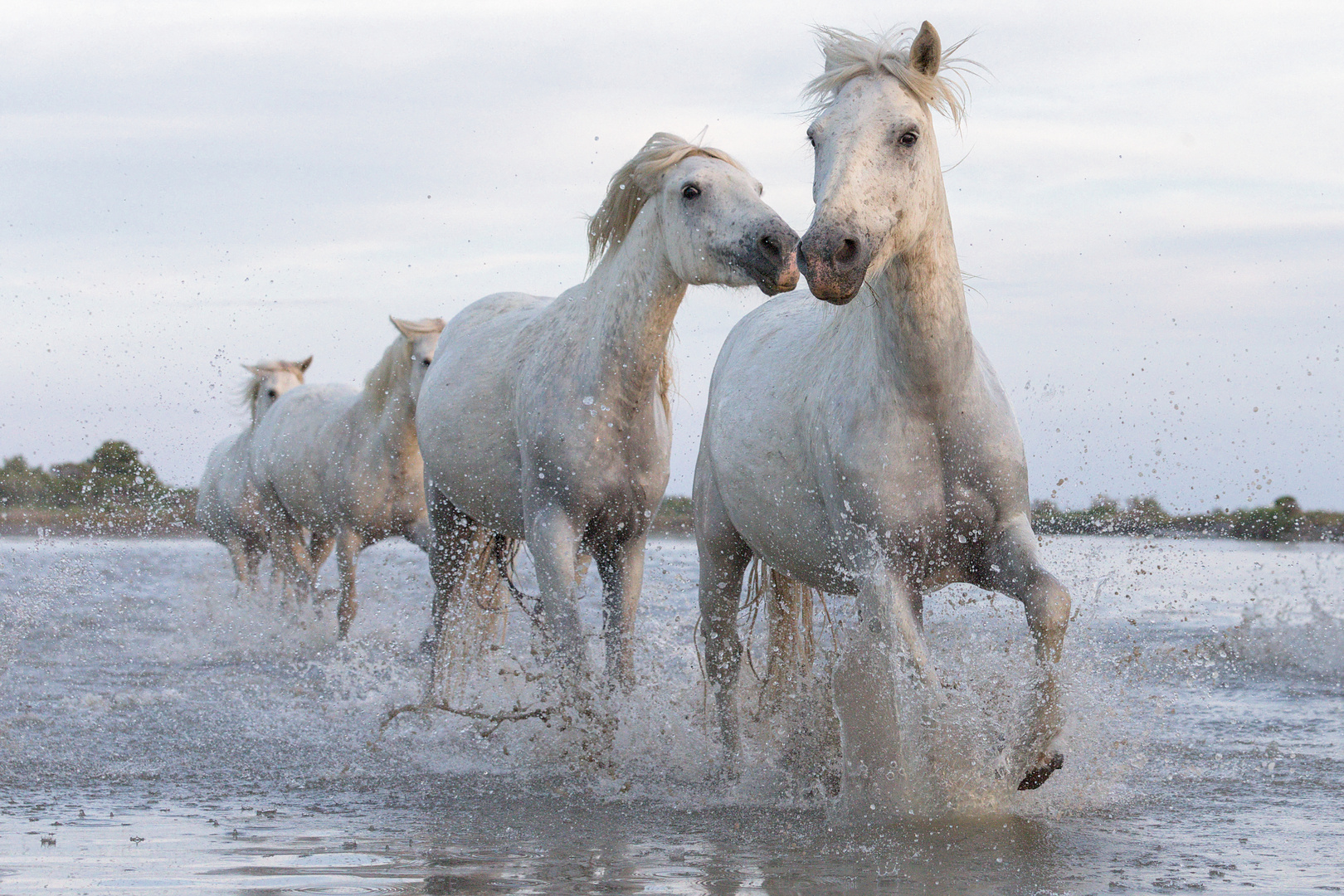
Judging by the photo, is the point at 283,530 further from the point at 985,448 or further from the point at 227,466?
the point at 985,448

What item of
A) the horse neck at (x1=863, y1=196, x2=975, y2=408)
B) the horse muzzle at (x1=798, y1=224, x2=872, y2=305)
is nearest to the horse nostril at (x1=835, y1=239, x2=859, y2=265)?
the horse muzzle at (x1=798, y1=224, x2=872, y2=305)

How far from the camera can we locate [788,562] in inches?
175

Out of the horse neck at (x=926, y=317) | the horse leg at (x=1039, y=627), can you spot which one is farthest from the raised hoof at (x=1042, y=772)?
the horse neck at (x=926, y=317)

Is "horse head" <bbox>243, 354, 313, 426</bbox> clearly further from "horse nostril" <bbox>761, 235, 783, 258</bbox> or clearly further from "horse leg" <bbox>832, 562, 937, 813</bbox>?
"horse leg" <bbox>832, 562, 937, 813</bbox>

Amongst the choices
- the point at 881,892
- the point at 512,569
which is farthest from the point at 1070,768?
the point at 512,569

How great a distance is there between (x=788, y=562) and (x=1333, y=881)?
182 centimetres

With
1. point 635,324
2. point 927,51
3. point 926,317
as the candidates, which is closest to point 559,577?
point 635,324

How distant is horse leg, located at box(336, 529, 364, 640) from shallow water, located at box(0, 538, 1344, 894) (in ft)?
5.20

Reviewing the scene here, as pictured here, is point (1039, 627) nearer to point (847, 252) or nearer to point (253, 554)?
point (847, 252)

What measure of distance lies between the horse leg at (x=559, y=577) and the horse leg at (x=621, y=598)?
0.24 meters

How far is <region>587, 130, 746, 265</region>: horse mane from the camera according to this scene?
16.8 ft

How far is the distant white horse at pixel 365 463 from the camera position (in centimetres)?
916

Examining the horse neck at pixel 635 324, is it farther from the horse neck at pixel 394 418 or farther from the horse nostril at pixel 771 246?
the horse neck at pixel 394 418

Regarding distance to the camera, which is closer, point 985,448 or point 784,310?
point 985,448
